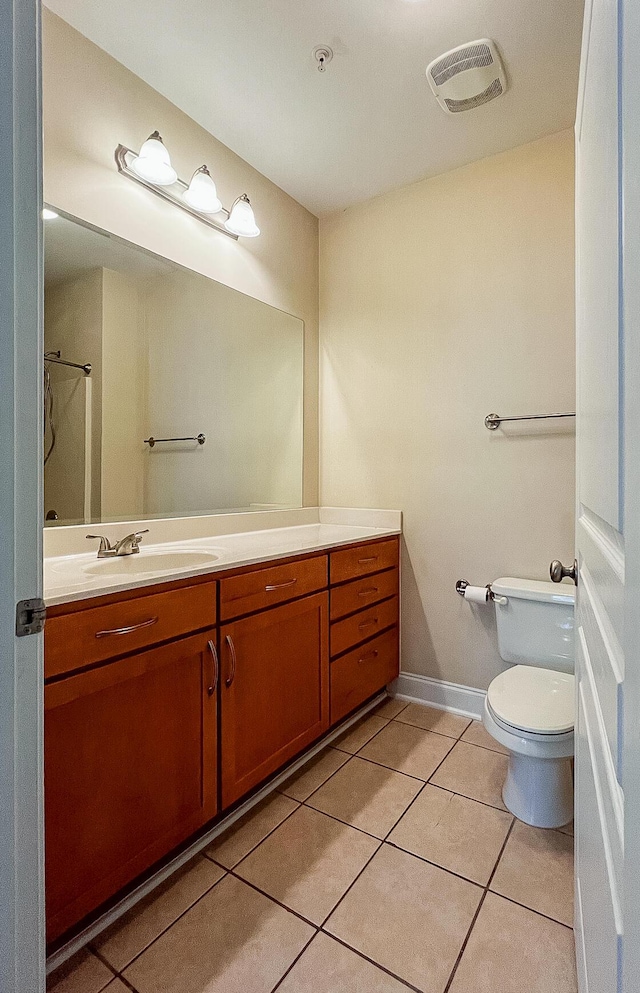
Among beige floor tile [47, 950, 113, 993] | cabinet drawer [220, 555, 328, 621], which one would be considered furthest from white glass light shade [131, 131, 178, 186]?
beige floor tile [47, 950, 113, 993]

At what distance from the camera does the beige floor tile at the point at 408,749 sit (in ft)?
6.09

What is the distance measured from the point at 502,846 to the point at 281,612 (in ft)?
3.17

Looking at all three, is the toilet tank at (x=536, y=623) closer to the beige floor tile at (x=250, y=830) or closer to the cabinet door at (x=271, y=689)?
the cabinet door at (x=271, y=689)

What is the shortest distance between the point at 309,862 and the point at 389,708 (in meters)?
1.02

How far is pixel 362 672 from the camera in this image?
2.12 metres

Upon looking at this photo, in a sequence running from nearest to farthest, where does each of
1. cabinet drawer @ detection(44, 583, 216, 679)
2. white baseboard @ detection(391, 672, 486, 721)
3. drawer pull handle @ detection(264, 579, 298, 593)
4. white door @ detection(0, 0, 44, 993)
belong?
white door @ detection(0, 0, 44, 993) → cabinet drawer @ detection(44, 583, 216, 679) → drawer pull handle @ detection(264, 579, 298, 593) → white baseboard @ detection(391, 672, 486, 721)

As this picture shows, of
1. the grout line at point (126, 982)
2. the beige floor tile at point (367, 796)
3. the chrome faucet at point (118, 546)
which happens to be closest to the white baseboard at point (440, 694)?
the beige floor tile at point (367, 796)

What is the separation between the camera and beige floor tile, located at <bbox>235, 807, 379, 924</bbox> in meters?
1.27

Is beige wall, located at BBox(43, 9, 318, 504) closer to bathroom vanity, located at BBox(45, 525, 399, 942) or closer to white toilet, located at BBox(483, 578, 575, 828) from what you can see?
bathroom vanity, located at BBox(45, 525, 399, 942)

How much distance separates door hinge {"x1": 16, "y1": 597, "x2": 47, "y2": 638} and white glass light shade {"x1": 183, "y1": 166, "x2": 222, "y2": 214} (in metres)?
1.74

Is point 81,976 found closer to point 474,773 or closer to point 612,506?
point 474,773

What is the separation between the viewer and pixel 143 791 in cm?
120

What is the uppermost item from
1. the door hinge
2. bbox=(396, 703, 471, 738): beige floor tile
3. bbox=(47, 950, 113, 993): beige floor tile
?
the door hinge

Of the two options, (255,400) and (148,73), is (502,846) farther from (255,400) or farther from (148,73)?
(148,73)
